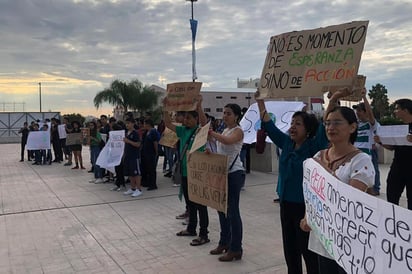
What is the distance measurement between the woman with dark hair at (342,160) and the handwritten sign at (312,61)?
669 mm

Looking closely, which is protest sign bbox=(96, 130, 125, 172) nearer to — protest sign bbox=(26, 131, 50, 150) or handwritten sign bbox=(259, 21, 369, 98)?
handwritten sign bbox=(259, 21, 369, 98)

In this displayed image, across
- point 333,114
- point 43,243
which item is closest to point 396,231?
point 333,114

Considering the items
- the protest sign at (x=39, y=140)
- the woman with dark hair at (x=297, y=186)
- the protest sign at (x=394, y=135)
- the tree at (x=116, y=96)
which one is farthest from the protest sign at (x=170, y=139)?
the tree at (x=116, y=96)

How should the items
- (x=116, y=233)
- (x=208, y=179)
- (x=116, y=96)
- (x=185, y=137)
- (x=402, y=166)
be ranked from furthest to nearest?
1. (x=116, y=96)
2. (x=116, y=233)
3. (x=185, y=137)
4. (x=402, y=166)
5. (x=208, y=179)

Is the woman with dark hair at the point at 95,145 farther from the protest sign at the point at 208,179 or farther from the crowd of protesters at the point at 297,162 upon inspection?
the protest sign at the point at 208,179

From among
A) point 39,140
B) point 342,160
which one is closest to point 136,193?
point 342,160

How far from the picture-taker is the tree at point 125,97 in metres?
56.3

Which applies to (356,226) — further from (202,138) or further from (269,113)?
(269,113)

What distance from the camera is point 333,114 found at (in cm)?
276

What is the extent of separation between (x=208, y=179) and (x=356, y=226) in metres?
2.77

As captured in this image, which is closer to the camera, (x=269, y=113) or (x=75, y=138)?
(x=269, y=113)

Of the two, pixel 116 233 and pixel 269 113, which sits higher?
pixel 269 113

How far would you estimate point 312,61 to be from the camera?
12.5 ft

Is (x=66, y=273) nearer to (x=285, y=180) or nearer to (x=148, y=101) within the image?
(x=285, y=180)
